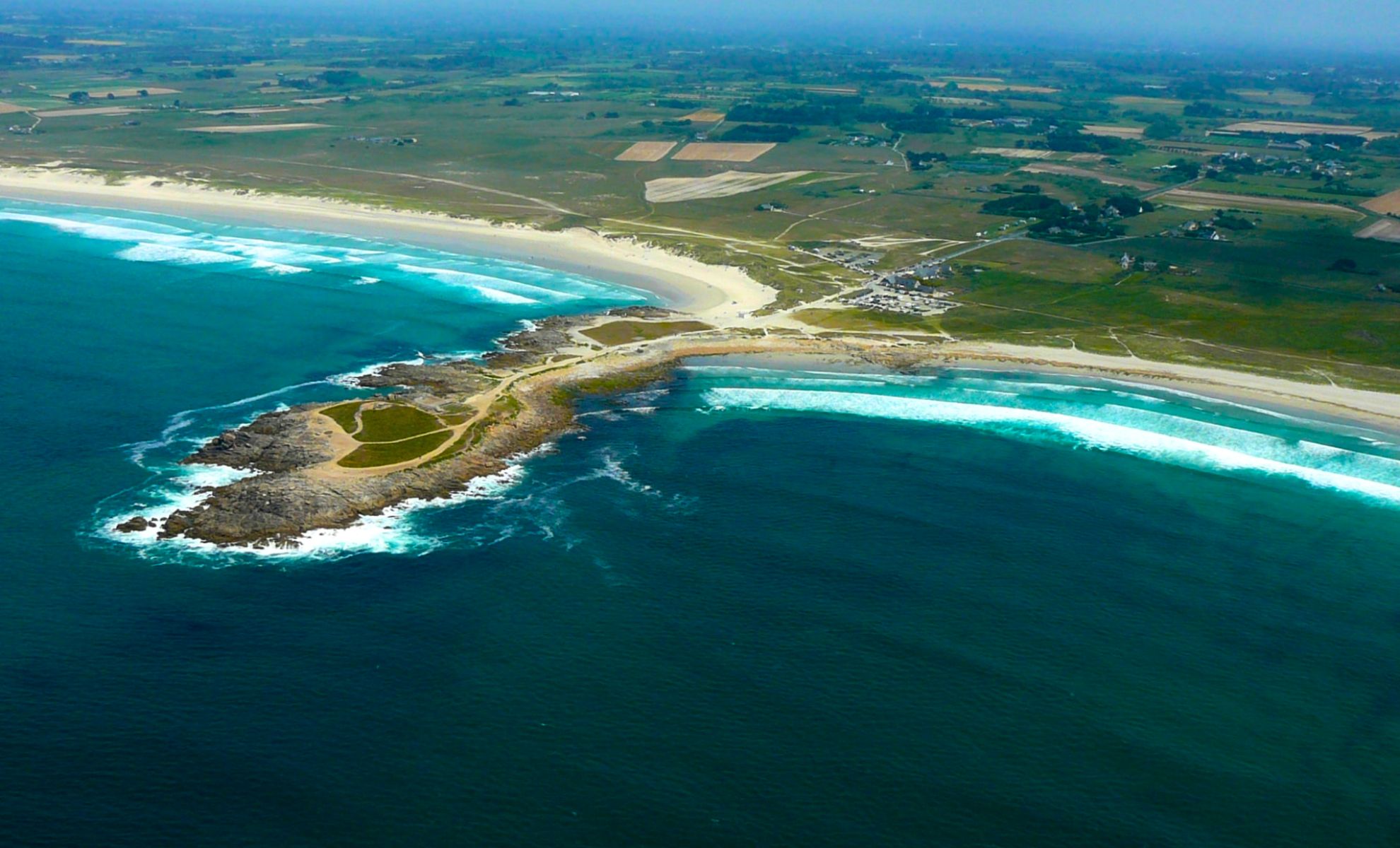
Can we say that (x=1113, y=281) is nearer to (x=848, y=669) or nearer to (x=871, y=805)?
(x=848, y=669)

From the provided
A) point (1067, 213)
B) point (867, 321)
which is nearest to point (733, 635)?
point (867, 321)

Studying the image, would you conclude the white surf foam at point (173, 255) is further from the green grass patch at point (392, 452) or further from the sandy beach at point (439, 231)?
the green grass patch at point (392, 452)

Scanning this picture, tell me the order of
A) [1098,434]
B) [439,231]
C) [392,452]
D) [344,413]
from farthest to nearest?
[439,231] → [1098,434] → [344,413] → [392,452]

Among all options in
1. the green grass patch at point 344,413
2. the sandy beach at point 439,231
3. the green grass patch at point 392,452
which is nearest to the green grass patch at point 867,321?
the sandy beach at point 439,231

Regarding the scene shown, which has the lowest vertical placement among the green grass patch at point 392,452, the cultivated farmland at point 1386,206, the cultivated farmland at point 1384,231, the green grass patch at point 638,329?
the green grass patch at point 392,452

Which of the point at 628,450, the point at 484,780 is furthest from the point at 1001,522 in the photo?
the point at 484,780

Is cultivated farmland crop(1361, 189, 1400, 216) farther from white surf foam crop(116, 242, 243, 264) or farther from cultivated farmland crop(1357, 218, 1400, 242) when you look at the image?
white surf foam crop(116, 242, 243, 264)

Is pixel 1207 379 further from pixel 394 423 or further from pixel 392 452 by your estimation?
pixel 392 452
